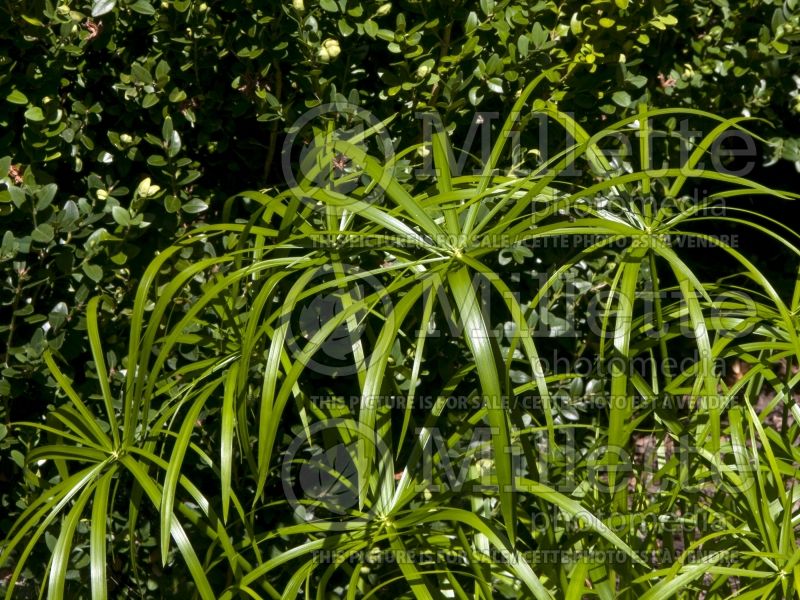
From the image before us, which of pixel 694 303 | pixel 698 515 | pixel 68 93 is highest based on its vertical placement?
pixel 68 93

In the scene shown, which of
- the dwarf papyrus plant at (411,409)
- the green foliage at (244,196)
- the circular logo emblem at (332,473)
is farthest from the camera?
the green foliage at (244,196)

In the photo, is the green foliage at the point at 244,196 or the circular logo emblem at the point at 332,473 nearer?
the circular logo emblem at the point at 332,473

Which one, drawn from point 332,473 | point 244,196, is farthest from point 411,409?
point 244,196

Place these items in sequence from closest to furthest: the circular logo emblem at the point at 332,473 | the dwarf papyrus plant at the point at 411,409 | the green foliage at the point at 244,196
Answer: the dwarf papyrus plant at the point at 411,409, the circular logo emblem at the point at 332,473, the green foliage at the point at 244,196

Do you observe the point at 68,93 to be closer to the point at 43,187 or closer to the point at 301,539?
the point at 43,187

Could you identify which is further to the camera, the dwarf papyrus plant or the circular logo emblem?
the circular logo emblem

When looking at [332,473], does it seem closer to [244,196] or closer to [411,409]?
[411,409]

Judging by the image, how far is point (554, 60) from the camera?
6.98 ft

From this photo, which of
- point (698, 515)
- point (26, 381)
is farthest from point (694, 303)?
point (26, 381)

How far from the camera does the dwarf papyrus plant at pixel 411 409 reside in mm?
1341

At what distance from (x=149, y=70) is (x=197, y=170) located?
0.30 m

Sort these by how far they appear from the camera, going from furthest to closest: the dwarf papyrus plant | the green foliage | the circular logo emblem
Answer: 1. the green foliage
2. the circular logo emblem
3. the dwarf papyrus plant

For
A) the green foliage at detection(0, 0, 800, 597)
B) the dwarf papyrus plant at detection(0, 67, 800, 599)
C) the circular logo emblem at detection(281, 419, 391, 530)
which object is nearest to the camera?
the dwarf papyrus plant at detection(0, 67, 800, 599)

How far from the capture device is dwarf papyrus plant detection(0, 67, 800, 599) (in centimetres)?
134
